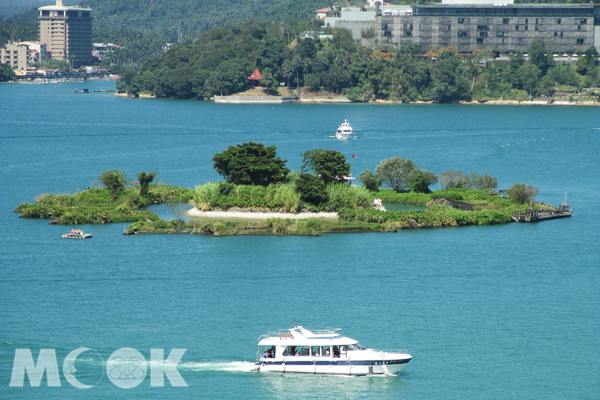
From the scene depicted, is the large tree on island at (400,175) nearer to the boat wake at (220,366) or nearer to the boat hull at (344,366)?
the boat hull at (344,366)

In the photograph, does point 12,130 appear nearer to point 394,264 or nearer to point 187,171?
point 187,171

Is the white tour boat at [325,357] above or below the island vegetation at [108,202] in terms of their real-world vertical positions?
below

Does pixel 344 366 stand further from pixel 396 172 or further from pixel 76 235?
pixel 396 172

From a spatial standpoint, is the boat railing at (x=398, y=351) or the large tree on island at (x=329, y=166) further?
the large tree on island at (x=329, y=166)

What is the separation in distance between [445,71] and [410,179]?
12750cm

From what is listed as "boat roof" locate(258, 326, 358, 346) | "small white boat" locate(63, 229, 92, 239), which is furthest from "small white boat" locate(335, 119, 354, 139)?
"boat roof" locate(258, 326, 358, 346)

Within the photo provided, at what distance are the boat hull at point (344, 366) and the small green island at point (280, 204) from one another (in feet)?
82.0

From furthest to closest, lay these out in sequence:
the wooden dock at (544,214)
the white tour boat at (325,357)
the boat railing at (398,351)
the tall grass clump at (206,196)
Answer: the wooden dock at (544,214) → the tall grass clump at (206,196) → the boat railing at (398,351) → the white tour boat at (325,357)

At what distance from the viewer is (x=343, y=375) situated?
35.7 m

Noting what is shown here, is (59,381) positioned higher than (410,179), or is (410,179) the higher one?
(410,179)

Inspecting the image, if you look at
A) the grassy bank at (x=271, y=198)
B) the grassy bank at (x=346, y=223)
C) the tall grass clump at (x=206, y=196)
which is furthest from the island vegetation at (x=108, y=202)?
the grassy bank at (x=346, y=223)

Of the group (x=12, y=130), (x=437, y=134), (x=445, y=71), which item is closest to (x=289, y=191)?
(x=437, y=134)
